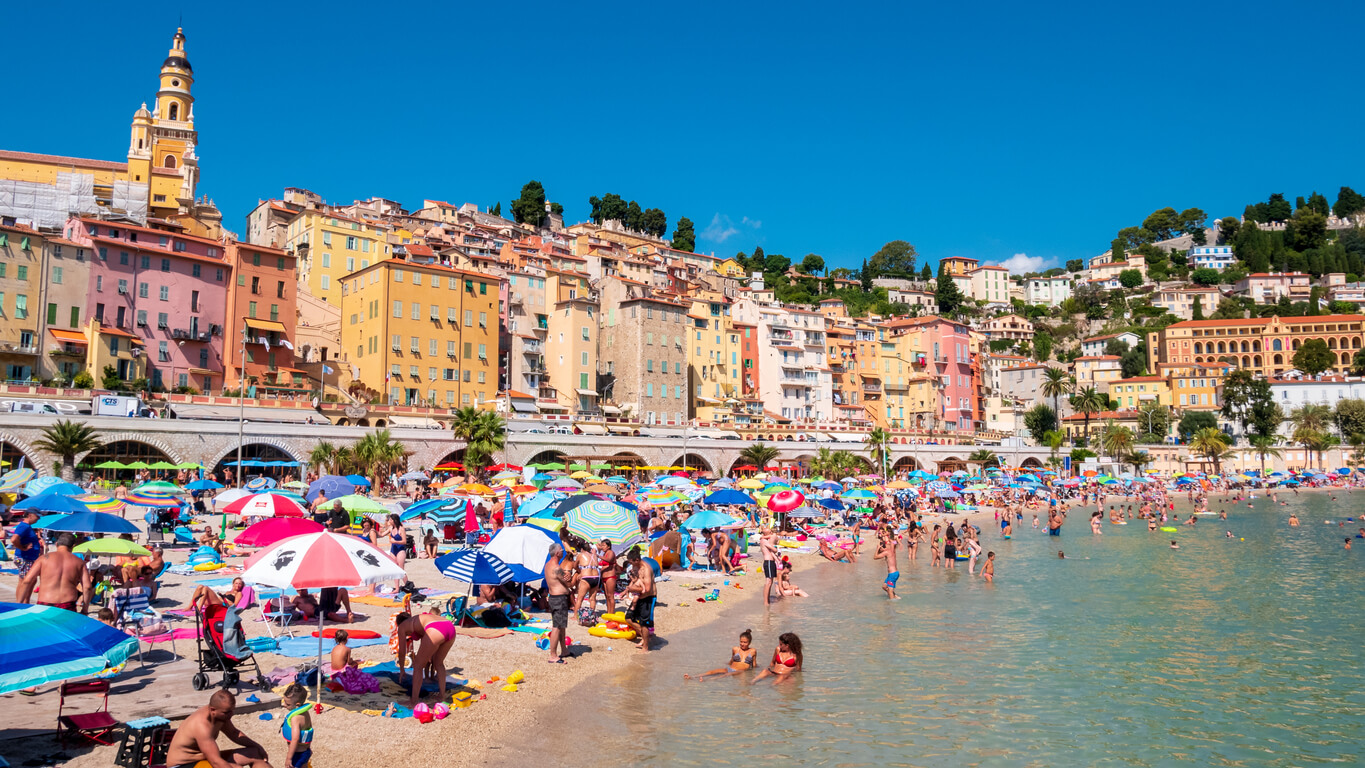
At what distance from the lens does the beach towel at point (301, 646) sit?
1184 cm

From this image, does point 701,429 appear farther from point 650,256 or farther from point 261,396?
point 650,256

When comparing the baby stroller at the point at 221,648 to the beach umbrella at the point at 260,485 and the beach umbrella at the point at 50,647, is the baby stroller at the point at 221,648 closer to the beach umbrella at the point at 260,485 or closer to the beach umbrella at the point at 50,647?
the beach umbrella at the point at 50,647

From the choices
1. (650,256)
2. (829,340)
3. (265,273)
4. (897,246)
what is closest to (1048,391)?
(829,340)

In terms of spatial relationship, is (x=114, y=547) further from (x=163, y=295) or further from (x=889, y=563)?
(x=163, y=295)

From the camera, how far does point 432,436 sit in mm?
48969

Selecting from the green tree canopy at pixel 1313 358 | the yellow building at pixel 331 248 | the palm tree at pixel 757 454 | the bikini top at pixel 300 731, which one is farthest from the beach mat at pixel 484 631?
the green tree canopy at pixel 1313 358

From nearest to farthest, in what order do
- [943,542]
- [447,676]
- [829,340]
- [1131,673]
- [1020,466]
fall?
[447,676] < [1131,673] < [943,542] < [1020,466] < [829,340]

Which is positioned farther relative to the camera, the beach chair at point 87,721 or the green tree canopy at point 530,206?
the green tree canopy at point 530,206

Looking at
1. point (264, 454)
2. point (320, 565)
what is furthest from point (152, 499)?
point (264, 454)

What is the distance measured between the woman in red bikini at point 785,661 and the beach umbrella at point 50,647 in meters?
8.55

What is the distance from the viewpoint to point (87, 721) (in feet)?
27.7

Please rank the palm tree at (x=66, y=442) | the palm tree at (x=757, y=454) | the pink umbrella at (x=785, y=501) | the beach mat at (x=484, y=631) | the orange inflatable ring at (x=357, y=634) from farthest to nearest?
the palm tree at (x=757, y=454), the palm tree at (x=66, y=442), the pink umbrella at (x=785, y=501), the beach mat at (x=484, y=631), the orange inflatable ring at (x=357, y=634)

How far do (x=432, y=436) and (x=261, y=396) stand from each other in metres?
10.0

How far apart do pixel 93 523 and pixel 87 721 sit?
22.9 ft
